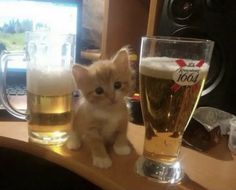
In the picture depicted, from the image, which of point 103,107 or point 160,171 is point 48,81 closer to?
point 103,107

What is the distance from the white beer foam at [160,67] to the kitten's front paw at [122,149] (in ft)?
0.48

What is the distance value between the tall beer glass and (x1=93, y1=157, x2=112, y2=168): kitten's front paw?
49 millimetres

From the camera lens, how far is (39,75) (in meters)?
0.59

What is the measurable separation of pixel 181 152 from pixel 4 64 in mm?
385

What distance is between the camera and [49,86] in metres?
0.59

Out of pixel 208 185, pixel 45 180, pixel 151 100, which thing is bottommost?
pixel 45 180

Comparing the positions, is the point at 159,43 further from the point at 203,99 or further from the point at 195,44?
the point at 203,99

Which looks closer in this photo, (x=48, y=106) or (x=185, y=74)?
(x=185, y=74)

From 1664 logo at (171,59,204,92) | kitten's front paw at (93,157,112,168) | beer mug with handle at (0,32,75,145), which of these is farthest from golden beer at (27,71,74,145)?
1664 logo at (171,59,204,92)

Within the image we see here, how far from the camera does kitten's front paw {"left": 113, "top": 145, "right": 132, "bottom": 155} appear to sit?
1.94 feet

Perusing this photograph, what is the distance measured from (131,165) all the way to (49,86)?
20 cm

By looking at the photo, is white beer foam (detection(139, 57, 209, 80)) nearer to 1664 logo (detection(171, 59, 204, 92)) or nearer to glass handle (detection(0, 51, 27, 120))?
1664 logo (detection(171, 59, 204, 92))

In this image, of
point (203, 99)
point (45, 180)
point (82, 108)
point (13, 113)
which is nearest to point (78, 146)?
point (82, 108)

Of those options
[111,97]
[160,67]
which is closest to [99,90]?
[111,97]
